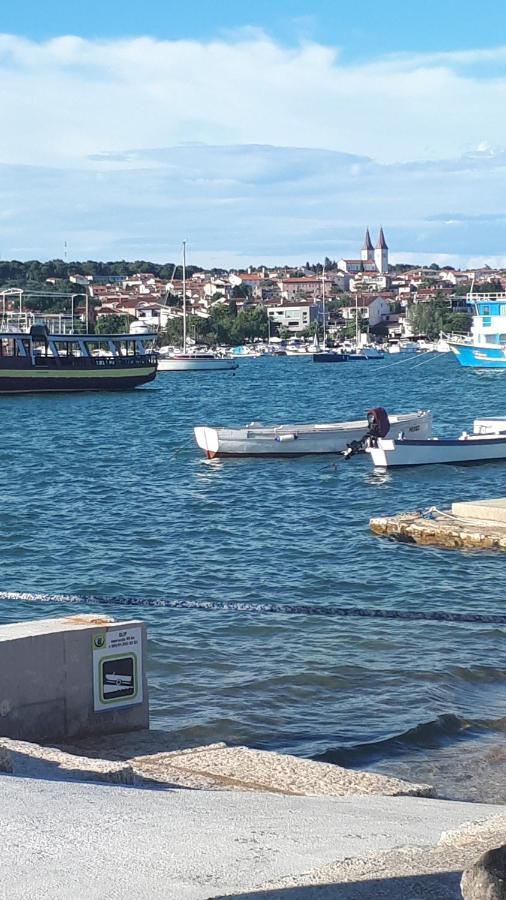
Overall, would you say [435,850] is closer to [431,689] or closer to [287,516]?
[431,689]

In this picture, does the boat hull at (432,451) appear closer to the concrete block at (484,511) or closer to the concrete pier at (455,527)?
the concrete pier at (455,527)

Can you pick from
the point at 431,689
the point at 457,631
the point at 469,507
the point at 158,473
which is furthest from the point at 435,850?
the point at 158,473

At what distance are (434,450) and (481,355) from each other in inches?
2270

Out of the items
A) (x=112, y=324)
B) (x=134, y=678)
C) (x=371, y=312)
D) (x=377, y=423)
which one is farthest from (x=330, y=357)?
(x=134, y=678)

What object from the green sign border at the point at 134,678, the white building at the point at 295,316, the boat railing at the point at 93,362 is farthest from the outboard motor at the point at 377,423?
the white building at the point at 295,316

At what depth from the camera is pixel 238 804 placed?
590 cm

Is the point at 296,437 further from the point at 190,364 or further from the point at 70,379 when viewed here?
the point at 190,364

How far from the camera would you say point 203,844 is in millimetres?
4637

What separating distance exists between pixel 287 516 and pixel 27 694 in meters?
16.1

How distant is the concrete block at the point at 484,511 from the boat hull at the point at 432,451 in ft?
28.5

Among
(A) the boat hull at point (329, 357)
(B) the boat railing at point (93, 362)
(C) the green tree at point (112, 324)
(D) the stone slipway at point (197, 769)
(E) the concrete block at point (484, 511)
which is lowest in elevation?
(A) the boat hull at point (329, 357)

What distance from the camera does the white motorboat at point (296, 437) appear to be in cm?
3322

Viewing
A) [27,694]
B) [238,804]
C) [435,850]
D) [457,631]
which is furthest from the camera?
[457,631]

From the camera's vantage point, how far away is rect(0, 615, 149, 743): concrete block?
7641mm
